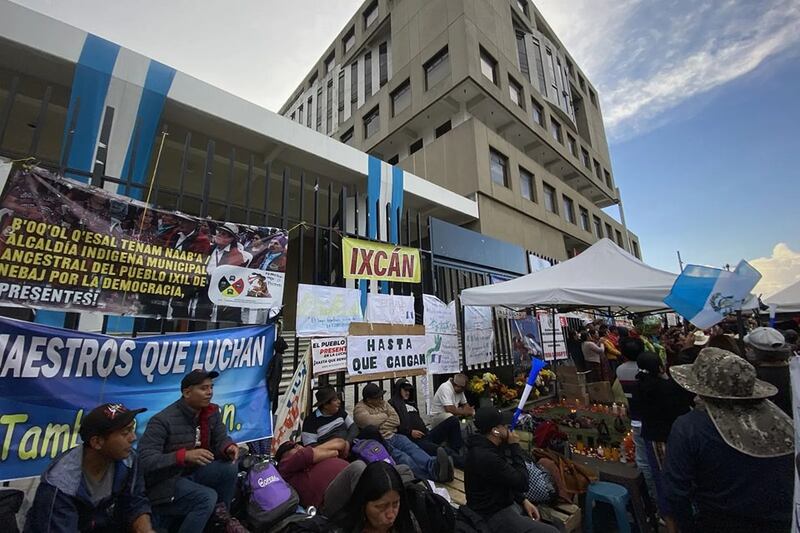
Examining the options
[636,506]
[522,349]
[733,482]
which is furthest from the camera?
[522,349]

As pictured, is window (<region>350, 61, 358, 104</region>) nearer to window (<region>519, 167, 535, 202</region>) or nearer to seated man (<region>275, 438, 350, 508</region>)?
window (<region>519, 167, 535, 202</region>)

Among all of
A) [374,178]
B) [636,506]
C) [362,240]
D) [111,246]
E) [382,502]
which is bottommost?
[636,506]

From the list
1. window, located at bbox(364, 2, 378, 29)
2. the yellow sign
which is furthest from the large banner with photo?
window, located at bbox(364, 2, 378, 29)

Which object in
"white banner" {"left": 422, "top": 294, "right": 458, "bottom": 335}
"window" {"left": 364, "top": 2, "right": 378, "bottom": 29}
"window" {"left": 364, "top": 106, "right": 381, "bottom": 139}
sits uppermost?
"window" {"left": 364, "top": 2, "right": 378, "bottom": 29}

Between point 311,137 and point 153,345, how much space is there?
712 cm

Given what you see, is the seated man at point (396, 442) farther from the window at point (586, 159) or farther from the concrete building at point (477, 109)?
the window at point (586, 159)

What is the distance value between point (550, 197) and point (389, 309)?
1788cm

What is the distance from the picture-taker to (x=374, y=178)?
9.00 m

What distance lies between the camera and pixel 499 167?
53.1 ft

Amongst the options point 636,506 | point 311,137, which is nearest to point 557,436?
point 636,506

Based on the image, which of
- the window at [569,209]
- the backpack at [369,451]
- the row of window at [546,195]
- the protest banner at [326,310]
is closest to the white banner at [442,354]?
the protest banner at [326,310]

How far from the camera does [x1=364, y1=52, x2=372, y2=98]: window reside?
74.6 feet

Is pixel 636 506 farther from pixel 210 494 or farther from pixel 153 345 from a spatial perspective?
pixel 153 345

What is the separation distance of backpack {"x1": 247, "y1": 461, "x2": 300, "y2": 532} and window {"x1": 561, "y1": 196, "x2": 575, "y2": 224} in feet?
72.4
